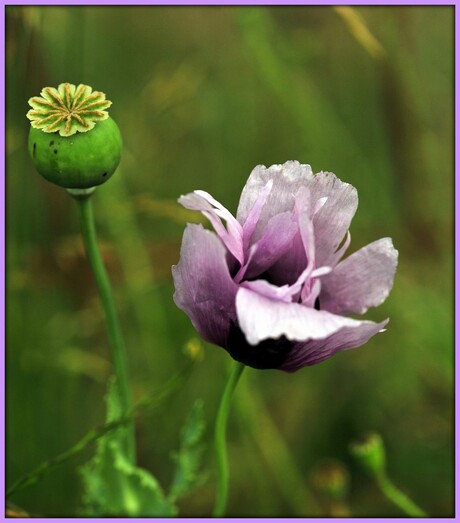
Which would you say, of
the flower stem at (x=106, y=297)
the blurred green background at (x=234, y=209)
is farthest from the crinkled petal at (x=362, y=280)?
the blurred green background at (x=234, y=209)

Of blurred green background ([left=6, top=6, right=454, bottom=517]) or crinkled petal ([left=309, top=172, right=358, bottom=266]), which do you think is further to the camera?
blurred green background ([left=6, top=6, right=454, bottom=517])

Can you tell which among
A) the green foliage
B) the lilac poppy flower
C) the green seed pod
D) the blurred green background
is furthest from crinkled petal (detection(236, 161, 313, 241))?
the blurred green background

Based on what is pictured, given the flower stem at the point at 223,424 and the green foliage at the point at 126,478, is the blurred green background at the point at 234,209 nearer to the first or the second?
the green foliage at the point at 126,478

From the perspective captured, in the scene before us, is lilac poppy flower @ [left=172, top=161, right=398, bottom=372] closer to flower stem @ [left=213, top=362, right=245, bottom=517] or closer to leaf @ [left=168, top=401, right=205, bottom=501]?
flower stem @ [left=213, top=362, right=245, bottom=517]

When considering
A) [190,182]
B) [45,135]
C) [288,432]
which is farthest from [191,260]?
[190,182]

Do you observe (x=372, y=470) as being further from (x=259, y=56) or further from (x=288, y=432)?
(x=259, y=56)

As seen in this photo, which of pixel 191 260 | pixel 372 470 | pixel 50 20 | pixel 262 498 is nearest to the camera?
pixel 191 260
